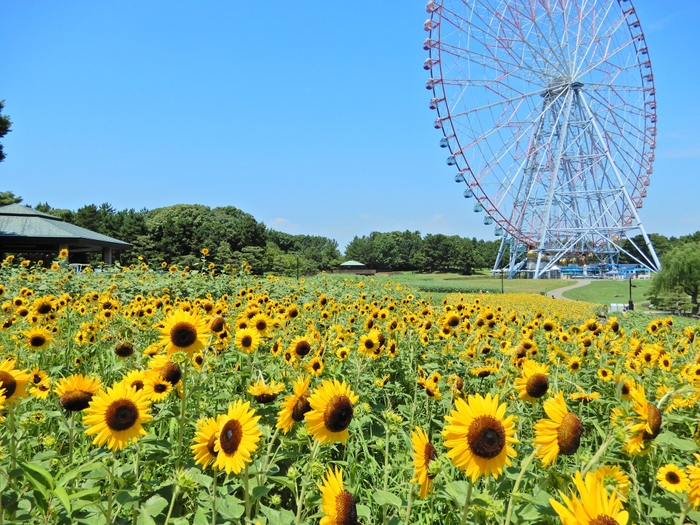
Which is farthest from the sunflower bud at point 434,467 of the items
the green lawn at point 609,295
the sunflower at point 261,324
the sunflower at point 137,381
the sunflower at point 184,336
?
the green lawn at point 609,295

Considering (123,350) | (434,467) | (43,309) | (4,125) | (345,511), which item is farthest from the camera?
(4,125)

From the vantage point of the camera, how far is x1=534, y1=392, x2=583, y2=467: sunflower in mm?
1072

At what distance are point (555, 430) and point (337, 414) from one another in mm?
540

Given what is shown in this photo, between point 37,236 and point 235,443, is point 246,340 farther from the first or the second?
point 37,236

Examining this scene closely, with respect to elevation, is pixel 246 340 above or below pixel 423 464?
above

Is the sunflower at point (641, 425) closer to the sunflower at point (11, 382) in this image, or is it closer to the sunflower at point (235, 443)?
the sunflower at point (235, 443)

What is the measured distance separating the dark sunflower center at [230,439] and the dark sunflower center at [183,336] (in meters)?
0.55

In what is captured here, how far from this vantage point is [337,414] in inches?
45.1

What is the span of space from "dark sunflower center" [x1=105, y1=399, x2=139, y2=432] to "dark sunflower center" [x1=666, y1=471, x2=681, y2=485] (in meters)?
1.57

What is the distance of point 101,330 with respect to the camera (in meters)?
3.13

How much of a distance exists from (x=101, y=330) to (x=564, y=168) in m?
32.7

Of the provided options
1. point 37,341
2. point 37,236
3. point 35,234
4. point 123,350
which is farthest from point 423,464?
point 35,234

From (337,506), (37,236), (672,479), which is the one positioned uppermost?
(37,236)

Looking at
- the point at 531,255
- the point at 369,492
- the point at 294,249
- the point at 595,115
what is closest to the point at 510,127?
the point at 595,115
